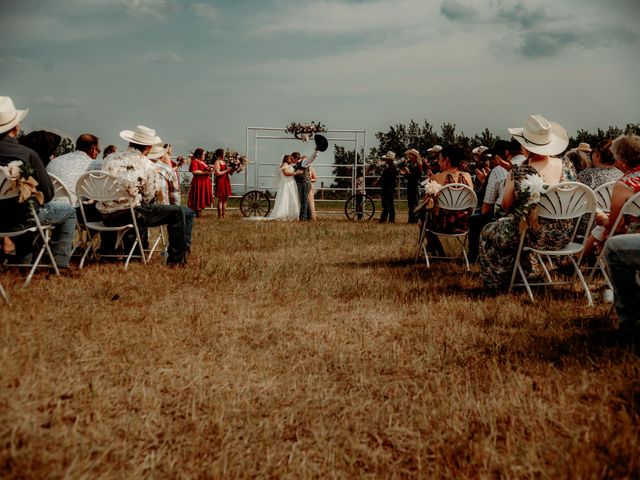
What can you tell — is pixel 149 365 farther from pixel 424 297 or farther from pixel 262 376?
pixel 424 297

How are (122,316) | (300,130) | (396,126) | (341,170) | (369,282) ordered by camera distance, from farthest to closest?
(396,126), (341,170), (300,130), (369,282), (122,316)

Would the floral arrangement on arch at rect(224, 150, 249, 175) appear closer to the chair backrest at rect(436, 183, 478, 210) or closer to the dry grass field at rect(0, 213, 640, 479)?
the chair backrest at rect(436, 183, 478, 210)

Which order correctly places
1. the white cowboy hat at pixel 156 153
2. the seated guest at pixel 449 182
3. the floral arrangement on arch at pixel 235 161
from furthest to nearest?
the floral arrangement on arch at pixel 235 161
the white cowboy hat at pixel 156 153
the seated guest at pixel 449 182

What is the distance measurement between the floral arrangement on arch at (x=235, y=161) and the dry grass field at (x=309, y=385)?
544 inches

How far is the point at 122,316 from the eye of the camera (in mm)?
4914

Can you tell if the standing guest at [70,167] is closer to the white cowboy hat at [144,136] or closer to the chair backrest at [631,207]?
the white cowboy hat at [144,136]

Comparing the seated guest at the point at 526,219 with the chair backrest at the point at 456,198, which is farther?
the chair backrest at the point at 456,198

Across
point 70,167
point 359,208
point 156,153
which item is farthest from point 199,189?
point 70,167

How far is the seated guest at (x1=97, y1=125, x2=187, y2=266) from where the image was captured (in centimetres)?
719

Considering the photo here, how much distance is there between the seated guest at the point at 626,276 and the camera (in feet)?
13.6

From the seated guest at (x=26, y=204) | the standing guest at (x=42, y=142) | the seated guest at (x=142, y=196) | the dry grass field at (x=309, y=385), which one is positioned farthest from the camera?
the standing guest at (x=42, y=142)

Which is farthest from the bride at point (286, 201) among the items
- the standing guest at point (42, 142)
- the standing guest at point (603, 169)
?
the standing guest at point (603, 169)

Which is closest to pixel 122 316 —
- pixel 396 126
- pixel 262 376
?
pixel 262 376

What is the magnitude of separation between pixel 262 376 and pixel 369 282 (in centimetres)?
327
